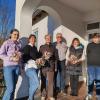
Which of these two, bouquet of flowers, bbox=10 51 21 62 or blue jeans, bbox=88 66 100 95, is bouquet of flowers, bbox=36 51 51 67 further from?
blue jeans, bbox=88 66 100 95

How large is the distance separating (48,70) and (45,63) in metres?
0.21

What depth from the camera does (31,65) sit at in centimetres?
643

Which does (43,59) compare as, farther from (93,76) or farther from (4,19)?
(4,19)

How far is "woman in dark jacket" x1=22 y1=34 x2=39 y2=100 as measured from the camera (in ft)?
20.6

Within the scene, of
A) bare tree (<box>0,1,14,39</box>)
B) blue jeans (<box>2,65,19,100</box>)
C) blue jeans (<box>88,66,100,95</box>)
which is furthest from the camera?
bare tree (<box>0,1,14,39</box>)

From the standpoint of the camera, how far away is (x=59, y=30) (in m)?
10.3

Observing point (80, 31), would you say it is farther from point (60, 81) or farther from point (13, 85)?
point (13, 85)

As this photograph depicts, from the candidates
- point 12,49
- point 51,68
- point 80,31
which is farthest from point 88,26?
point 12,49

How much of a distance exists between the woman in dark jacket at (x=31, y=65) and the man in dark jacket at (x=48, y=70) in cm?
41

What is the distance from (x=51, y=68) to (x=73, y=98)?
1.09 meters

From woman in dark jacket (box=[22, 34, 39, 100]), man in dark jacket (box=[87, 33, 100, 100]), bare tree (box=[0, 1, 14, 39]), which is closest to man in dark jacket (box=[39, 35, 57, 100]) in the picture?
woman in dark jacket (box=[22, 34, 39, 100])

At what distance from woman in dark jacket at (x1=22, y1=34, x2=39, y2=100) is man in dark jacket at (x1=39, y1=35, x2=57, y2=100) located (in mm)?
408

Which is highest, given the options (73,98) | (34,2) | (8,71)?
(34,2)

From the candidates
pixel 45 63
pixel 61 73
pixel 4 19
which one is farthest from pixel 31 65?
pixel 4 19
